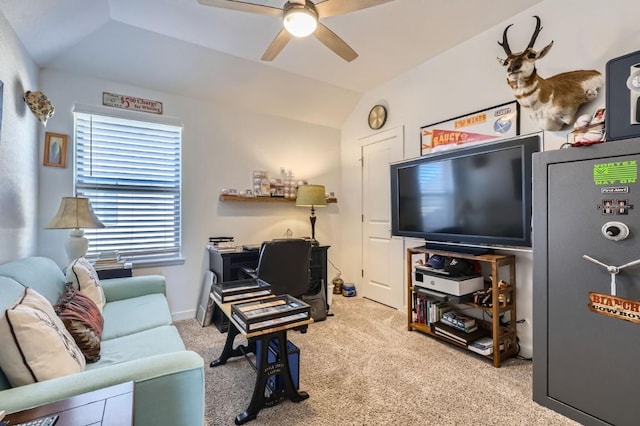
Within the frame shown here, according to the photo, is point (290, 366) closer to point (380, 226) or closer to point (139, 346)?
point (139, 346)

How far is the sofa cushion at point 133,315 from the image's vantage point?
1.79 m

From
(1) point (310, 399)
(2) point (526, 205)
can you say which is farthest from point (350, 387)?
(2) point (526, 205)

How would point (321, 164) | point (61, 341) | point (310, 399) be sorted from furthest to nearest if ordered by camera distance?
point (321, 164)
point (310, 399)
point (61, 341)

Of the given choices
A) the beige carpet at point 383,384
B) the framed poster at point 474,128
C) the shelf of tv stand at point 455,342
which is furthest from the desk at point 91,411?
the framed poster at point 474,128

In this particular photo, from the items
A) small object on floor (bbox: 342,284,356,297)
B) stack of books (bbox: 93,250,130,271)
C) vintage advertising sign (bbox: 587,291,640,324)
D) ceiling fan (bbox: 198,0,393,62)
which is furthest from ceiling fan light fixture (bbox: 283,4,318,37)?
small object on floor (bbox: 342,284,356,297)

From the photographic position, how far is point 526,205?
2.05 m

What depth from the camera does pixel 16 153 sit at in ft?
6.51

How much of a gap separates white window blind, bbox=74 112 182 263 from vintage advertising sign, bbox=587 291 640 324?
340 centimetres

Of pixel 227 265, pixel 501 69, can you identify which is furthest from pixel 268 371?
pixel 501 69

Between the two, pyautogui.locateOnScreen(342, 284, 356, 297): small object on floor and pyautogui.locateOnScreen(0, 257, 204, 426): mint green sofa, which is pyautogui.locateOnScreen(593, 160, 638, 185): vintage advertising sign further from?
pyautogui.locateOnScreen(342, 284, 356, 297): small object on floor

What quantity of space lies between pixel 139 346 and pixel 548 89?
3.07 m

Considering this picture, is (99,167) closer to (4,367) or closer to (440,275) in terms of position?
(4,367)

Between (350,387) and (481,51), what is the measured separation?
2.95m

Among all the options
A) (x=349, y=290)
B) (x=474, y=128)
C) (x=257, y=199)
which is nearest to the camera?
(x=474, y=128)
